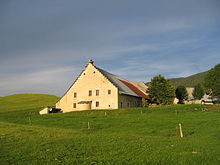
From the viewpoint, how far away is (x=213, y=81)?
88.1 metres

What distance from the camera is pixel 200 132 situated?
25250 millimetres

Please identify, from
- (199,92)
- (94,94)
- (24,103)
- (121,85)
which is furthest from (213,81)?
(24,103)

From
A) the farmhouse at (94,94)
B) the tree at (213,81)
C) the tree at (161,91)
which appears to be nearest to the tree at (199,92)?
the tree at (213,81)

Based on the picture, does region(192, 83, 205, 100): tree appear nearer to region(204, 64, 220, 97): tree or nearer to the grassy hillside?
region(204, 64, 220, 97): tree

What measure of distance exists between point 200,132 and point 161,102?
39615mm

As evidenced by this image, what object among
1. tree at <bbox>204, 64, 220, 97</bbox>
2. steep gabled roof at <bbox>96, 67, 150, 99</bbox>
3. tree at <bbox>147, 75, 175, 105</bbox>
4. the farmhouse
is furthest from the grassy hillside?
tree at <bbox>204, 64, 220, 97</bbox>

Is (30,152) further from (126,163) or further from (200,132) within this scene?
(200,132)

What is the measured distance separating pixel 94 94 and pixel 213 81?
50.6 metres

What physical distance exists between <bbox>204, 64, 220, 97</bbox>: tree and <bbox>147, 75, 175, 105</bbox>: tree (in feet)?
101

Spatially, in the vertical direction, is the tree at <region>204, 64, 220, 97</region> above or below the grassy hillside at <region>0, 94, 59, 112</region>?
above

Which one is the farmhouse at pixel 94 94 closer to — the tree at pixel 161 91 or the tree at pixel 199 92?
the tree at pixel 161 91

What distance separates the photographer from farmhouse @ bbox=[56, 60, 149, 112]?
190 feet

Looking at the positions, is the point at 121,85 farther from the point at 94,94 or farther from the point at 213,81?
the point at 213,81

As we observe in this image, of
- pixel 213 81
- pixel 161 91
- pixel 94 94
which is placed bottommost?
pixel 94 94
